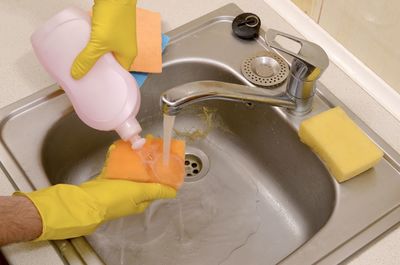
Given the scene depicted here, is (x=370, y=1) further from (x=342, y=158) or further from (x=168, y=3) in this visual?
(x=168, y=3)

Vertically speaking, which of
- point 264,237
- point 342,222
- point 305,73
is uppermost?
point 305,73

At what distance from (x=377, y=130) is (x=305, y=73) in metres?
0.18

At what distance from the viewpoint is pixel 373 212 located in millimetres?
819

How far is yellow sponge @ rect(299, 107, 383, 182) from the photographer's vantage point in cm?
84

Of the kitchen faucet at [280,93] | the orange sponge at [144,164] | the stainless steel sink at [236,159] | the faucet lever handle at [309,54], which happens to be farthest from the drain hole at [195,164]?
the faucet lever handle at [309,54]

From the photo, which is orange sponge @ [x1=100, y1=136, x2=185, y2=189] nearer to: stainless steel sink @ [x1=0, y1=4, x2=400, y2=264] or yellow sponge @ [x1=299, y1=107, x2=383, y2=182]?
stainless steel sink @ [x1=0, y1=4, x2=400, y2=264]

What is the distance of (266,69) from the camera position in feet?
3.32

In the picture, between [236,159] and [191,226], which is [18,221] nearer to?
[191,226]

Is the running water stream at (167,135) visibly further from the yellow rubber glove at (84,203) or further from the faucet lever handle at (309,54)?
the faucet lever handle at (309,54)

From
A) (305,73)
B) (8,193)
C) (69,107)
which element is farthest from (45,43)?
(305,73)

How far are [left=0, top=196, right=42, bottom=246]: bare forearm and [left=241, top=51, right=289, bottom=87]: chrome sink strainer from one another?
477 millimetres

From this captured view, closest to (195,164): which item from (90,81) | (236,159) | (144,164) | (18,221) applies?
(236,159)

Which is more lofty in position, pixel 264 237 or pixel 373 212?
pixel 373 212

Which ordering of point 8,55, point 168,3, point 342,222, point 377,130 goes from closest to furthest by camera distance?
1. point 342,222
2. point 377,130
3. point 8,55
4. point 168,3
